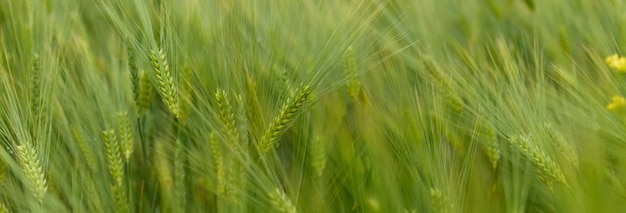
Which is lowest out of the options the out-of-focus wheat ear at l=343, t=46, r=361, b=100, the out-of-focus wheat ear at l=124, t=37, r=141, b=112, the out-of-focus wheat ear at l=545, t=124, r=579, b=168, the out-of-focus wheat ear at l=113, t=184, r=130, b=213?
the out-of-focus wheat ear at l=545, t=124, r=579, b=168

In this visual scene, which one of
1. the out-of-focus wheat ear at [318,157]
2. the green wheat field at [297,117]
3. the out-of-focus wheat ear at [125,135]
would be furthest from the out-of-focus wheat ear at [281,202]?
the out-of-focus wheat ear at [125,135]

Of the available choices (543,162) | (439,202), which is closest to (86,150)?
(439,202)

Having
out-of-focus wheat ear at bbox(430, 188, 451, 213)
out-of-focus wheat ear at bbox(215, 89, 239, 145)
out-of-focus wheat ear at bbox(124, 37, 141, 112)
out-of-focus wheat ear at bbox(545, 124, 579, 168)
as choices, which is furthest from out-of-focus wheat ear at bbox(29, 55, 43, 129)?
out-of-focus wheat ear at bbox(545, 124, 579, 168)

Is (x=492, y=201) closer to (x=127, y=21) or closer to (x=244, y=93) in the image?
(x=244, y=93)

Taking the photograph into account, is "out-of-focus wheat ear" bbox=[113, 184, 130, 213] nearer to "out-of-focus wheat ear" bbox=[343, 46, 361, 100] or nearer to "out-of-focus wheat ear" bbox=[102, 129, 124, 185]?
"out-of-focus wheat ear" bbox=[102, 129, 124, 185]

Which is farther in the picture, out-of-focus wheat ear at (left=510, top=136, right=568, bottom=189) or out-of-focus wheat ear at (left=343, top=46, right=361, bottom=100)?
out-of-focus wheat ear at (left=343, top=46, right=361, bottom=100)

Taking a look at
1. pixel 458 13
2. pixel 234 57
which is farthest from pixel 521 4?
pixel 234 57

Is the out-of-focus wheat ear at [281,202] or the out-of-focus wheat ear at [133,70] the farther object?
the out-of-focus wheat ear at [133,70]

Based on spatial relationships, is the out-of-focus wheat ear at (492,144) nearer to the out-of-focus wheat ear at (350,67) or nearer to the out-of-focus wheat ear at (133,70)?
the out-of-focus wheat ear at (350,67)
